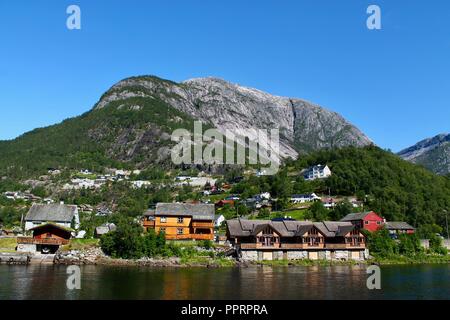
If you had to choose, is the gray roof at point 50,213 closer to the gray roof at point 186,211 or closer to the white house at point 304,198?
the gray roof at point 186,211

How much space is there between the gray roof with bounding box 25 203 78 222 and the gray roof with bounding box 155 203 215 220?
24.7 metres

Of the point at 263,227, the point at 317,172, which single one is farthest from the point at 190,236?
the point at 317,172

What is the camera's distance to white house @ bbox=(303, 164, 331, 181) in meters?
164

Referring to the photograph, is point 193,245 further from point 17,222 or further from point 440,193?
point 440,193

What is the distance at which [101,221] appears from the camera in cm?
11356

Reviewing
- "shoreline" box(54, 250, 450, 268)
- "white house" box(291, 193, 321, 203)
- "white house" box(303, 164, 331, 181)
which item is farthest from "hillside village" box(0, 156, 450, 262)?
"white house" box(303, 164, 331, 181)

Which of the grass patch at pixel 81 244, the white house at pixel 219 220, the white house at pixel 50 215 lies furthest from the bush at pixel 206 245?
the white house at pixel 219 220

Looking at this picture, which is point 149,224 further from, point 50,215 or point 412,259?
point 412,259

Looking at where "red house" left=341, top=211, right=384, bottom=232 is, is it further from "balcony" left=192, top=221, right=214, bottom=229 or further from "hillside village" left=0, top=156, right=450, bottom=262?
"balcony" left=192, top=221, right=214, bottom=229

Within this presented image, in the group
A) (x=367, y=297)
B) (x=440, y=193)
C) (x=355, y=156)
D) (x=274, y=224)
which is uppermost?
(x=355, y=156)

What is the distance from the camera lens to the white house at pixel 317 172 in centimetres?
16438

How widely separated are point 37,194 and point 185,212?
386ft

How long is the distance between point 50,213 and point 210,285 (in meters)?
61.9
